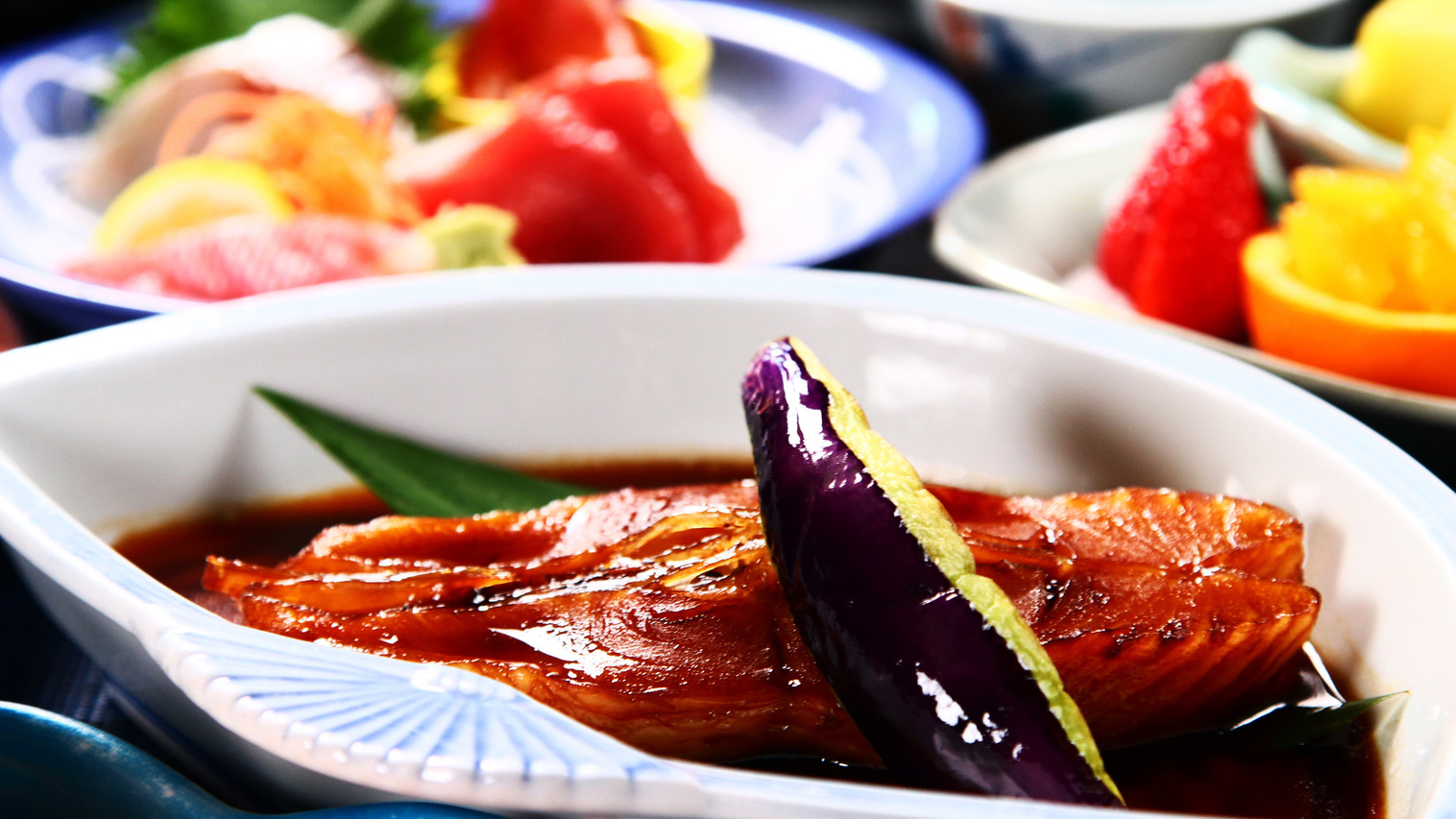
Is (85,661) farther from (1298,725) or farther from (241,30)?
(241,30)

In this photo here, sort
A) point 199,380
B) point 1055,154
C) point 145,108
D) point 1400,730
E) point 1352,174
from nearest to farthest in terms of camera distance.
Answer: point 1400,730, point 199,380, point 1352,174, point 1055,154, point 145,108

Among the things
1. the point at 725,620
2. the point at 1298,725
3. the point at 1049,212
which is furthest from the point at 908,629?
the point at 1049,212

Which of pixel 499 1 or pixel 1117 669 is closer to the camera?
pixel 1117 669

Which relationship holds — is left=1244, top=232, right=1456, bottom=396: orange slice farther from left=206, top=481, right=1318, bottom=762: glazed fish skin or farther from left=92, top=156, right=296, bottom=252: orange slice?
left=92, top=156, right=296, bottom=252: orange slice

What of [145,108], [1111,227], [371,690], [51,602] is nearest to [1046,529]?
[371,690]

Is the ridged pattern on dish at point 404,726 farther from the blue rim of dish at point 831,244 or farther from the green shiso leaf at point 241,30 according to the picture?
the green shiso leaf at point 241,30

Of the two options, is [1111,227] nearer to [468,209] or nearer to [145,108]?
[468,209]
